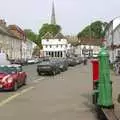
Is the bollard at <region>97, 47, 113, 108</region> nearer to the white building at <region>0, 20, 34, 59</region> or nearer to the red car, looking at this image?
the red car

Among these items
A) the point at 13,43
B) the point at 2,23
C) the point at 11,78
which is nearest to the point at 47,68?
the point at 11,78

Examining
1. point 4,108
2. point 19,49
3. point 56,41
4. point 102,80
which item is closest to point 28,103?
point 4,108

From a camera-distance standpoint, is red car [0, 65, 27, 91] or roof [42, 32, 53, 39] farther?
roof [42, 32, 53, 39]

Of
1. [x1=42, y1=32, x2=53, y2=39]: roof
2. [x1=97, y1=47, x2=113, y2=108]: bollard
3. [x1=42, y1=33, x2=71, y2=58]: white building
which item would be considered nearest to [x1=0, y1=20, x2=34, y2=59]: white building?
[x1=42, y1=33, x2=71, y2=58]: white building

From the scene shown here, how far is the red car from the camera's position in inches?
945

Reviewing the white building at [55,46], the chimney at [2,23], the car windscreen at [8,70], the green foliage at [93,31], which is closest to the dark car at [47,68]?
the car windscreen at [8,70]

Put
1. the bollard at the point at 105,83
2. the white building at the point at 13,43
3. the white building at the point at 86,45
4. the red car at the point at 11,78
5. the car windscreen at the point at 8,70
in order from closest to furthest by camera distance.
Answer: the bollard at the point at 105,83 < the red car at the point at 11,78 < the car windscreen at the point at 8,70 < the white building at the point at 13,43 < the white building at the point at 86,45

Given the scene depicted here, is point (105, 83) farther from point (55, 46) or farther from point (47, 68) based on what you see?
point (55, 46)

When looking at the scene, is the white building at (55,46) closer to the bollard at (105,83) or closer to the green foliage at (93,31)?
the green foliage at (93,31)

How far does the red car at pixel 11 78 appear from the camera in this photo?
2400cm

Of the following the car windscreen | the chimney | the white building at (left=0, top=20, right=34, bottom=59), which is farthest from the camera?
the chimney

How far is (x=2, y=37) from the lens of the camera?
99.4 meters

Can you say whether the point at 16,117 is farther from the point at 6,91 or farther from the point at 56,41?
the point at 56,41

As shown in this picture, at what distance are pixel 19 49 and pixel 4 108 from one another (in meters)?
107
